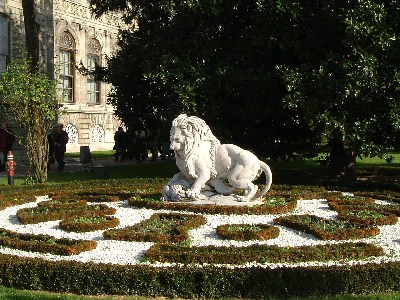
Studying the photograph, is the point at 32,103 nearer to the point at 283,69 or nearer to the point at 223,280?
the point at 283,69

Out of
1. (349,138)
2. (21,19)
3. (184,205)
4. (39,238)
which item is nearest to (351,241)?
(184,205)

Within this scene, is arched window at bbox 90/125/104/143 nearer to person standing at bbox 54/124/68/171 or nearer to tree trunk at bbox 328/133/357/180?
person standing at bbox 54/124/68/171

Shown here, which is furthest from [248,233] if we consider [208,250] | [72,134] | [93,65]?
[93,65]

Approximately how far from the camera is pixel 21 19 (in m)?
31.2

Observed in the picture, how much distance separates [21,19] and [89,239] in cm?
2457

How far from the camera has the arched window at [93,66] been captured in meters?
41.5

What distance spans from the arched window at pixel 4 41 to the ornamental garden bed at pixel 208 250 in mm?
18879

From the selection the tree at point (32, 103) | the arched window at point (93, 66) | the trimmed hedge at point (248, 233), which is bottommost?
the trimmed hedge at point (248, 233)

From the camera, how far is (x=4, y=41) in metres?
30.1

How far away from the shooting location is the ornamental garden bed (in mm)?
6688

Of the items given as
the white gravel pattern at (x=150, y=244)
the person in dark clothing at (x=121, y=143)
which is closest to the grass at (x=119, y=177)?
the white gravel pattern at (x=150, y=244)

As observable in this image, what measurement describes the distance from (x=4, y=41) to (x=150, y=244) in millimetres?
24040

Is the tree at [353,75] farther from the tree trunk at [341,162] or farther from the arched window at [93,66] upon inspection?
the arched window at [93,66]

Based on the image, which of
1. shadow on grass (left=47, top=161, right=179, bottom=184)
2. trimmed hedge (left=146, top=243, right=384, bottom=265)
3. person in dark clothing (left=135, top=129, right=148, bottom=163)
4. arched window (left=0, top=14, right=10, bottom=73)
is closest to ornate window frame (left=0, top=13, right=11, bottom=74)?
arched window (left=0, top=14, right=10, bottom=73)
